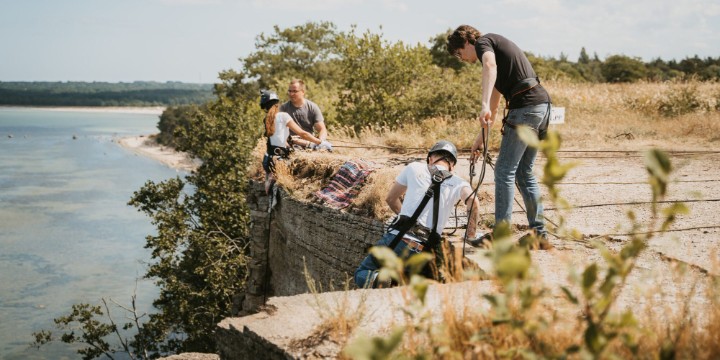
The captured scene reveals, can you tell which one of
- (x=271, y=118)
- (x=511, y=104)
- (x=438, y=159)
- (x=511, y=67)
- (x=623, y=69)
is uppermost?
(x=623, y=69)

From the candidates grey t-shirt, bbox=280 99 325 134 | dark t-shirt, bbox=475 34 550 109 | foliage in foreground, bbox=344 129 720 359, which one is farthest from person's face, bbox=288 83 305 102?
foliage in foreground, bbox=344 129 720 359

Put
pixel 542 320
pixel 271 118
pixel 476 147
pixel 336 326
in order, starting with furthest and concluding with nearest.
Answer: pixel 271 118
pixel 476 147
pixel 336 326
pixel 542 320

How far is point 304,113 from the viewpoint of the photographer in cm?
1038

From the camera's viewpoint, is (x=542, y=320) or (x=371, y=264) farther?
(x=371, y=264)

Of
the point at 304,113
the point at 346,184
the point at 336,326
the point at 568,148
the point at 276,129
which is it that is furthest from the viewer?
the point at 568,148

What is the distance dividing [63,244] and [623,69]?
4245 centimetres

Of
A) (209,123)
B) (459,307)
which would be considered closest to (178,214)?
(209,123)

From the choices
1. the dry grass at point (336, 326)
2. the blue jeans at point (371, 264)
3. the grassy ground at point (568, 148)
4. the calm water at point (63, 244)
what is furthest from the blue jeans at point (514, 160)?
the calm water at point (63, 244)

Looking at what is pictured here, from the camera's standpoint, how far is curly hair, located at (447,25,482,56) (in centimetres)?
536

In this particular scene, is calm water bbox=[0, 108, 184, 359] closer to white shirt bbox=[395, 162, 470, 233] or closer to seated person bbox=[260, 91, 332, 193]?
seated person bbox=[260, 91, 332, 193]

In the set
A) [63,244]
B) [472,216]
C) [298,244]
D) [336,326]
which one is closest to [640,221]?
[472,216]

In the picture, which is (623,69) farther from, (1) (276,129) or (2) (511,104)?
(2) (511,104)

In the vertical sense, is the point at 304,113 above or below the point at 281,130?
above

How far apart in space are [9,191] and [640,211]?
7160cm
